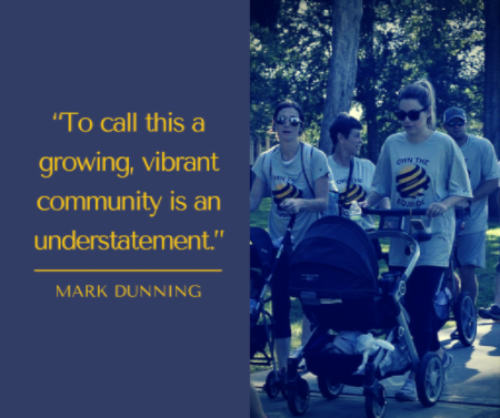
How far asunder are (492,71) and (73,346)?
20644 mm

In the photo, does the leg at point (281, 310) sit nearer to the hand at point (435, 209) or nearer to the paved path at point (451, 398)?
the paved path at point (451, 398)

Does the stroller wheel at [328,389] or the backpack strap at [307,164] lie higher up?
the backpack strap at [307,164]

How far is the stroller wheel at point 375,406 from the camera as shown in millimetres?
4629

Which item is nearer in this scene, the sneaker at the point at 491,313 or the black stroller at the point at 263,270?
the black stroller at the point at 263,270

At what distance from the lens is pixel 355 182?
6.39 m

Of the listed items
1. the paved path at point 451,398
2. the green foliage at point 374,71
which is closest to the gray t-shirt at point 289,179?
the paved path at point 451,398

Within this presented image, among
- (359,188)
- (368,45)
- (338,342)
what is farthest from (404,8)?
(338,342)

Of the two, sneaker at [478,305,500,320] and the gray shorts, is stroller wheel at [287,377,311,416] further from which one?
sneaker at [478,305,500,320]

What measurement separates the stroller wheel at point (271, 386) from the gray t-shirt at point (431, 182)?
95 cm

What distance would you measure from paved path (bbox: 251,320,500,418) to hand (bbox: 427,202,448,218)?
103cm

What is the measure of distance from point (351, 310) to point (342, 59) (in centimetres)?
710

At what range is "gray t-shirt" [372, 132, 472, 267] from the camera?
5.18 meters

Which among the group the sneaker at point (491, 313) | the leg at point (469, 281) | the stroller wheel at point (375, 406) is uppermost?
the leg at point (469, 281)

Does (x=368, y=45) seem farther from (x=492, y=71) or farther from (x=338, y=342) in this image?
(x=338, y=342)
